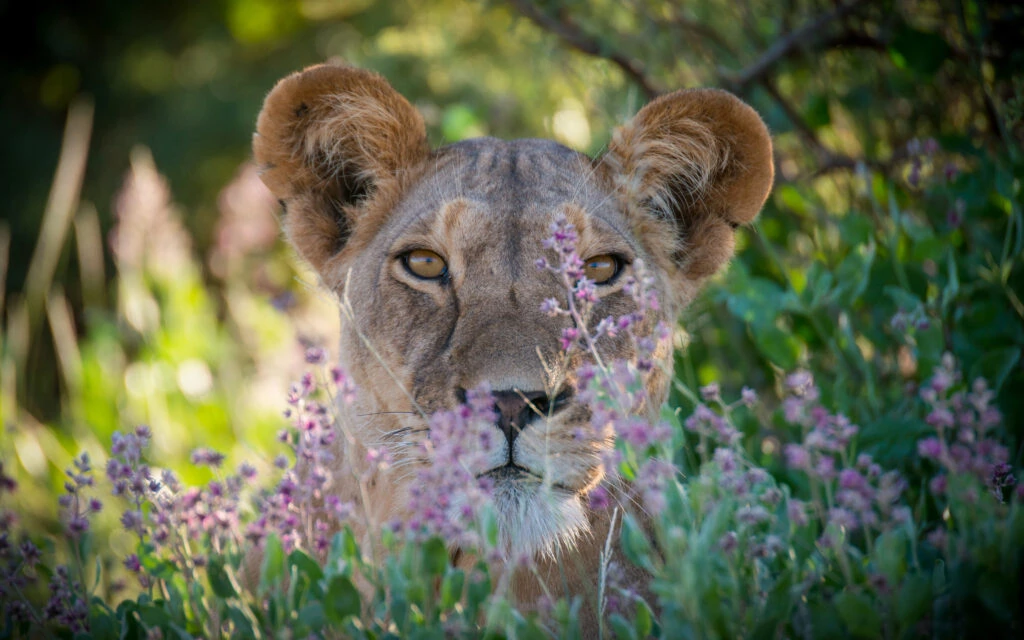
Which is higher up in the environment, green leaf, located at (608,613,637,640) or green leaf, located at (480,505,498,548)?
green leaf, located at (480,505,498,548)

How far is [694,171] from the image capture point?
3.35m

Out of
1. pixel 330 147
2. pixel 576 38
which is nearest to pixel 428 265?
pixel 330 147

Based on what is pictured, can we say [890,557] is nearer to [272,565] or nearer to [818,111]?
[272,565]

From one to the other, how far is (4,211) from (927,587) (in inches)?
508

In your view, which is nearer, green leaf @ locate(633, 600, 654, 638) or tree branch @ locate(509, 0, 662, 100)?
green leaf @ locate(633, 600, 654, 638)

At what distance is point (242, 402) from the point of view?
241 inches

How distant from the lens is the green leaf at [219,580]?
2.10m

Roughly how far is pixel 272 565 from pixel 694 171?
2.13 m

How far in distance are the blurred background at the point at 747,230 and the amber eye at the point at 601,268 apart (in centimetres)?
73

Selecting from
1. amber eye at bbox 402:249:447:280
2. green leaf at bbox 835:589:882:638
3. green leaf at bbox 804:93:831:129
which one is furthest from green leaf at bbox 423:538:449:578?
green leaf at bbox 804:93:831:129

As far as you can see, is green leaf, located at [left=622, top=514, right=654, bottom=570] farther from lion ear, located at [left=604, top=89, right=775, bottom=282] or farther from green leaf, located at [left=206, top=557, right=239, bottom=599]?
lion ear, located at [left=604, top=89, right=775, bottom=282]

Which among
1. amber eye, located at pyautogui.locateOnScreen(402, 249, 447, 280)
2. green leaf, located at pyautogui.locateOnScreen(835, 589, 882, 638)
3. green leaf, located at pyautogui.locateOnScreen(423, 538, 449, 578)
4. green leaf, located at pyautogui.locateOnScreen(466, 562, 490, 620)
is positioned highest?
amber eye, located at pyautogui.locateOnScreen(402, 249, 447, 280)

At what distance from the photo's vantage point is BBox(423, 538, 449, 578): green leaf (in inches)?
74.2

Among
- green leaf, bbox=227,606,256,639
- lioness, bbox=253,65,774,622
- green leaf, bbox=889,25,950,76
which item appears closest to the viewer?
green leaf, bbox=227,606,256,639
